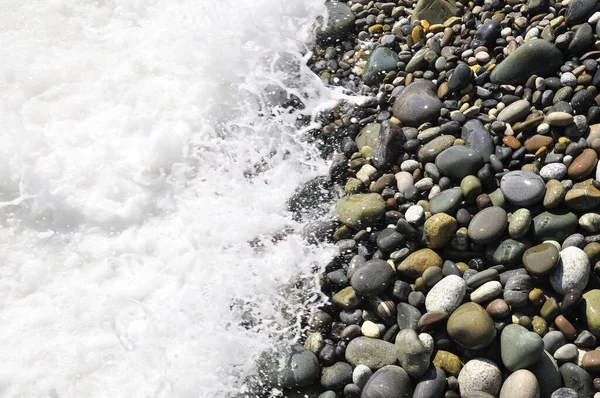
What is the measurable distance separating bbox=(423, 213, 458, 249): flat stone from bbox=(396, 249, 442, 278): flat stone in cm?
7

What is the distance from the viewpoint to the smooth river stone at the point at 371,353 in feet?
10.8

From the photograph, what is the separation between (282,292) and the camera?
147 inches

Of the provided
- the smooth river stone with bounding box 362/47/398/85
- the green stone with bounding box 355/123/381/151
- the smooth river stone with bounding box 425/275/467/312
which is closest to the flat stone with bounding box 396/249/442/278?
the smooth river stone with bounding box 425/275/467/312

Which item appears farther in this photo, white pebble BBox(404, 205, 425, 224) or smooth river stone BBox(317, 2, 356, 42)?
smooth river stone BBox(317, 2, 356, 42)

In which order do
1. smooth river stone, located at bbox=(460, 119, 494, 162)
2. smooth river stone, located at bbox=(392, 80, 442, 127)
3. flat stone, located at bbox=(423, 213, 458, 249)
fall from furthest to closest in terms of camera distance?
1. smooth river stone, located at bbox=(392, 80, 442, 127)
2. smooth river stone, located at bbox=(460, 119, 494, 162)
3. flat stone, located at bbox=(423, 213, 458, 249)

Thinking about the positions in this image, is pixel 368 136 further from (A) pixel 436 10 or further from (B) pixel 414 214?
(A) pixel 436 10

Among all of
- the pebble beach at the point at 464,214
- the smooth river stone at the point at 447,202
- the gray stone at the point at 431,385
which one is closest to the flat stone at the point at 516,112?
the pebble beach at the point at 464,214

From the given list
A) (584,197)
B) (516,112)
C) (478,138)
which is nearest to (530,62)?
(516,112)

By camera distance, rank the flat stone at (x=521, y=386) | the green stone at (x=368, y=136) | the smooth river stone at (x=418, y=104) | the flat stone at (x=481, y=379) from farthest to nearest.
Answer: the green stone at (x=368, y=136)
the smooth river stone at (x=418, y=104)
the flat stone at (x=481, y=379)
the flat stone at (x=521, y=386)

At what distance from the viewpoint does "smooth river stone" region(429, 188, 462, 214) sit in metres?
3.68

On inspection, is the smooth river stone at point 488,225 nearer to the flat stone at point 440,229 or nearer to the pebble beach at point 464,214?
the pebble beach at point 464,214

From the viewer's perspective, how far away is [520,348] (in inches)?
117

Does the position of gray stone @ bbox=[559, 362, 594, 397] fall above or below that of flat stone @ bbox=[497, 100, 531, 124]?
below

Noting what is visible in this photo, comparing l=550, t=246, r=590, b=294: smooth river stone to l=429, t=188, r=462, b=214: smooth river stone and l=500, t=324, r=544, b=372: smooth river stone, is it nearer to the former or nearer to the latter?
l=500, t=324, r=544, b=372: smooth river stone
